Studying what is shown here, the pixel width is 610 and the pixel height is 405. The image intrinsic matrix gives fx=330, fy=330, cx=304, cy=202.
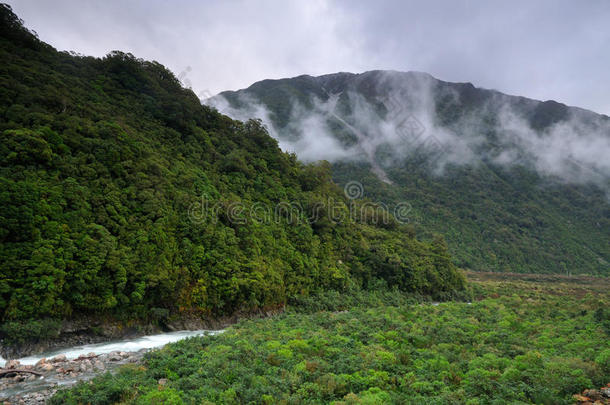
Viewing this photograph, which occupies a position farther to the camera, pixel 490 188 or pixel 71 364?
pixel 490 188

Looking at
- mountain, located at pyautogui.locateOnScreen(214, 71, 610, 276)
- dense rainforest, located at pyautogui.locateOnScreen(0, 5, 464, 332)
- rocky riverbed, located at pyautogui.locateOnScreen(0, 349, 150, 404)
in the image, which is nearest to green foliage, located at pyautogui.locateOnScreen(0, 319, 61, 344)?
dense rainforest, located at pyautogui.locateOnScreen(0, 5, 464, 332)

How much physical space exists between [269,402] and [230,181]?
30.3 metres

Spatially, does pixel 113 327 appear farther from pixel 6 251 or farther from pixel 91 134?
pixel 91 134

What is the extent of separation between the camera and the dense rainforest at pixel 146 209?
755 inches

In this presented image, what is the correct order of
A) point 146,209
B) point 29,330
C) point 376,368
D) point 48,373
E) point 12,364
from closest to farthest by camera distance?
point 376,368, point 48,373, point 12,364, point 29,330, point 146,209

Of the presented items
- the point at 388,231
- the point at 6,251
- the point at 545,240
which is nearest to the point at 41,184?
the point at 6,251

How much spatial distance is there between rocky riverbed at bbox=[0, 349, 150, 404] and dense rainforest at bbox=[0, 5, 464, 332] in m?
3.31

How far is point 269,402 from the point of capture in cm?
1012

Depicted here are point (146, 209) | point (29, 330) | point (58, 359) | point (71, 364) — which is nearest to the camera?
point (71, 364)

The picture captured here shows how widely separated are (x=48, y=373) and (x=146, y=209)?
1287cm

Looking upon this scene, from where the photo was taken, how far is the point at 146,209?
83.4ft

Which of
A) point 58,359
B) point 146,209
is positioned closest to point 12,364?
point 58,359

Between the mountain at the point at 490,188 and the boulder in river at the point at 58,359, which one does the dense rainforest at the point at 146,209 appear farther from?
the mountain at the point at 490,188

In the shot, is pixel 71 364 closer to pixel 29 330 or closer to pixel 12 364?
pixel 12 364
